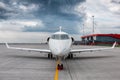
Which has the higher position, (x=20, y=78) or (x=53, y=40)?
(x=53, y=40)

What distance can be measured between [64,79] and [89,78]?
131 cm

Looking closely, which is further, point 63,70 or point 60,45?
point 60,45

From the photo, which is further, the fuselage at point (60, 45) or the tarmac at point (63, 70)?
the fuselage at point (60, 45)

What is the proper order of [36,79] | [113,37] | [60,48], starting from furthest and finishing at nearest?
1. [113,37]
2. [60,48]
3. [36,79]

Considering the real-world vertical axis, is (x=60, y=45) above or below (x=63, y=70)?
above

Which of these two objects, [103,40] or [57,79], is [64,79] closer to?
[57,79]

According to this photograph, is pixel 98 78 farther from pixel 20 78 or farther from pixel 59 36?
pixel 59 36

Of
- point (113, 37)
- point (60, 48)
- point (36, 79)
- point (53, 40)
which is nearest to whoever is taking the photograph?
point (36, 79)

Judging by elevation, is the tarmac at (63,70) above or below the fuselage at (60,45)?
below

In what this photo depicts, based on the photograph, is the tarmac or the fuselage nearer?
the tarmac

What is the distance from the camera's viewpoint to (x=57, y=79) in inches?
470

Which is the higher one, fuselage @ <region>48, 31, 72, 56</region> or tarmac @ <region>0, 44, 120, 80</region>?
fuselage @ <region>48, 31, 72, 56</region>

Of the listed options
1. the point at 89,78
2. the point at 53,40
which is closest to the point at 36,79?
the point at 89,78

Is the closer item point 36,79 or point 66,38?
point 36,79
